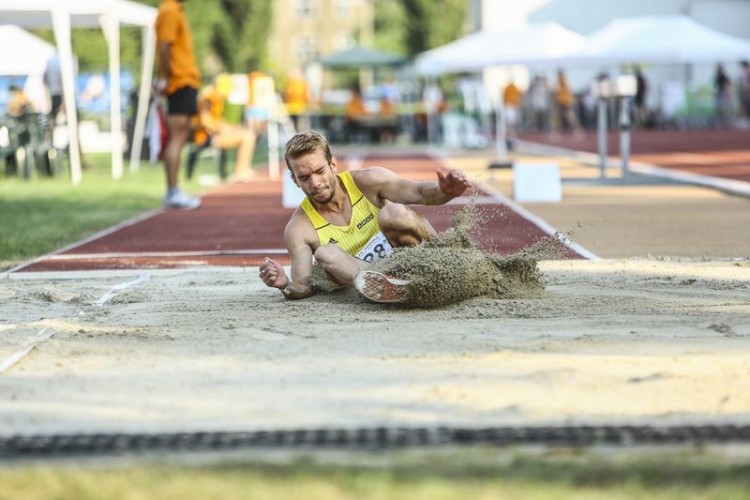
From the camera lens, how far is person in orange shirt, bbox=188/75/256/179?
19.5m

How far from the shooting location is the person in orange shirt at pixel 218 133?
1950cm

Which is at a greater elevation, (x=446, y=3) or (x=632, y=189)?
(x=446, y=3)

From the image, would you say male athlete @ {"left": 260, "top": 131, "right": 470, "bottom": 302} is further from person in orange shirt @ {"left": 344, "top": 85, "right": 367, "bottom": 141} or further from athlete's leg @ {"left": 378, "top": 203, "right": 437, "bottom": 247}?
person in orange shirt @ {"left": 344, "top": 85, "right": 367, "bottom": 141}

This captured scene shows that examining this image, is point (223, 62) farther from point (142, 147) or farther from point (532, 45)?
point (532, 45)

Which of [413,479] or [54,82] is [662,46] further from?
[413,479]

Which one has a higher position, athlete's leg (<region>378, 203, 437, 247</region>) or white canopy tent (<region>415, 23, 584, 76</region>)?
white canopy tent (<region>415, 23, 584, 76</region>)

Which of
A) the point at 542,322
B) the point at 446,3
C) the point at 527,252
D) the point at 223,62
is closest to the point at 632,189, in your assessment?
the point at 527,252

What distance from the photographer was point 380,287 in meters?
6.33

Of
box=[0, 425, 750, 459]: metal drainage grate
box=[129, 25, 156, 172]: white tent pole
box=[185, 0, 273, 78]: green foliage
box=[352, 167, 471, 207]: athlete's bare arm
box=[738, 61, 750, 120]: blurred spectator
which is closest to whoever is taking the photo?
box=[0, 425, 750, 459]: metal drainage grate

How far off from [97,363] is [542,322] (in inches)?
75.0

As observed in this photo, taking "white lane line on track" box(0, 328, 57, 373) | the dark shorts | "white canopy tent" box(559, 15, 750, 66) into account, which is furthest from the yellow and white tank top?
"white canopy tent" box(559, 15, 750, 66)

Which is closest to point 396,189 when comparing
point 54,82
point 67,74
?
point 67,74

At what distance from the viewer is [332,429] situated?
4.02 meters

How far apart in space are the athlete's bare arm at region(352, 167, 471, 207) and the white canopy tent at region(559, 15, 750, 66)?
12873mm
